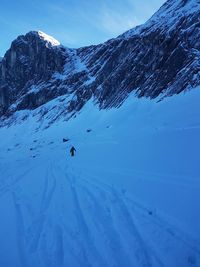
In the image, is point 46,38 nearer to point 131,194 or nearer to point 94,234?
point 131,194

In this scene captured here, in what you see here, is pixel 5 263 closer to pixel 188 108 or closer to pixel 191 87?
pixel 188 108

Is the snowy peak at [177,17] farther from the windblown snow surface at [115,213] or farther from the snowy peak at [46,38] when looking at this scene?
the snowy peak at [46,38]

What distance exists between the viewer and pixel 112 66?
6047 cm

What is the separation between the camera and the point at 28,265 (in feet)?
21.8

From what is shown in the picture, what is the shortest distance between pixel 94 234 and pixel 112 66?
55.7 m

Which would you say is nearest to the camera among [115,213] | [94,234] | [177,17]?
[94,234]

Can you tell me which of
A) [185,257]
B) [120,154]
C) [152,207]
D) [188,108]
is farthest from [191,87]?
[185,257]

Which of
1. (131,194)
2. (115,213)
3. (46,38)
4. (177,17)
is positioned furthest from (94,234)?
(46,38)

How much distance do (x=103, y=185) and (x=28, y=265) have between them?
5960 mm

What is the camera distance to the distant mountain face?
1522 inches

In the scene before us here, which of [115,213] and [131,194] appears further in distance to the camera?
[131,194]

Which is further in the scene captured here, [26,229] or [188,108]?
[188,108]

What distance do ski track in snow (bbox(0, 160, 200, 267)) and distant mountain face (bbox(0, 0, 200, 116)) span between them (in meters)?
24.5

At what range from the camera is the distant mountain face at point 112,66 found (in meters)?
38.7
